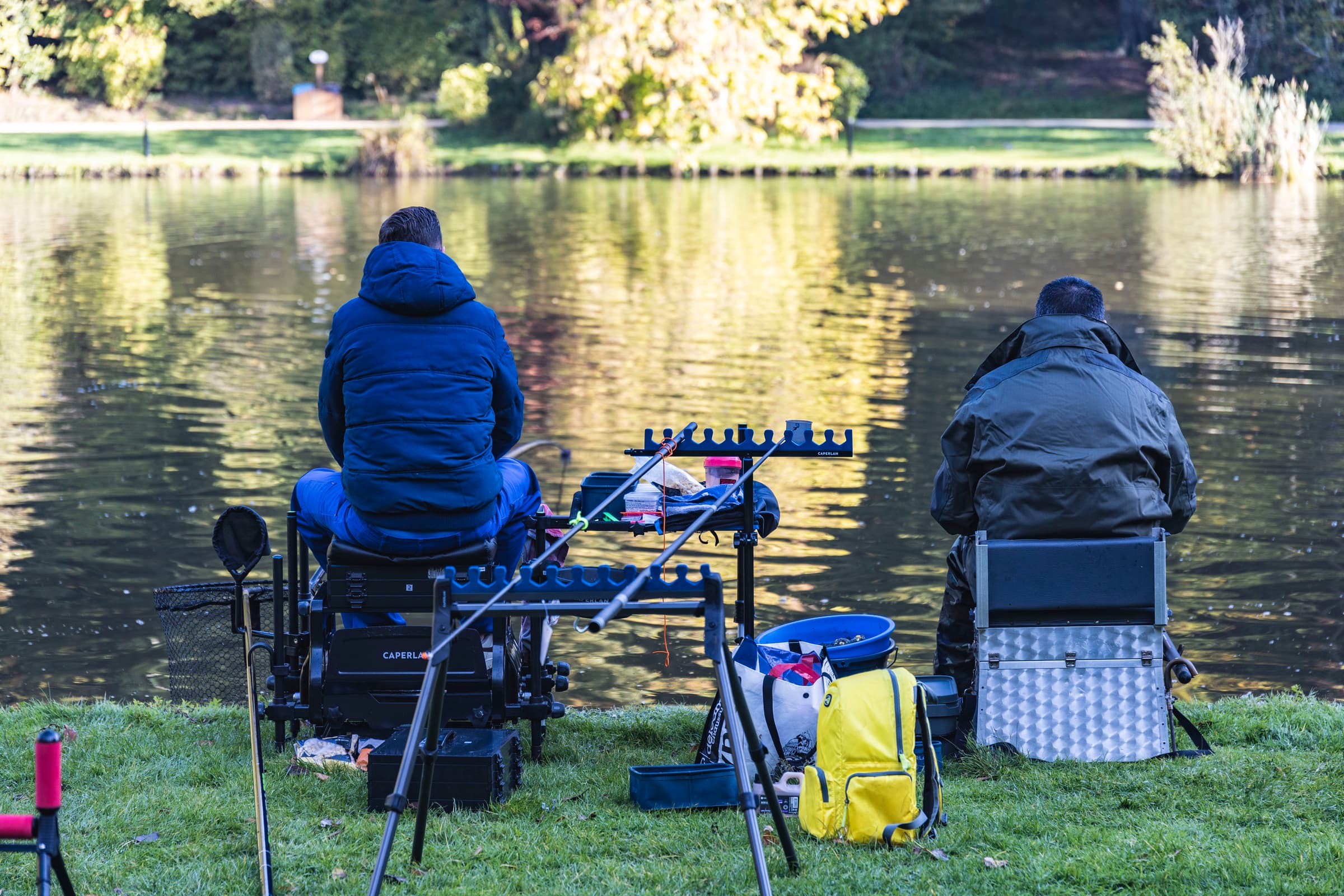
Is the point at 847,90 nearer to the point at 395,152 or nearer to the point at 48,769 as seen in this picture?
the point at 395,152

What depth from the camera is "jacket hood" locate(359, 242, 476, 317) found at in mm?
4711

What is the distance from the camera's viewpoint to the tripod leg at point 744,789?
11.8ft

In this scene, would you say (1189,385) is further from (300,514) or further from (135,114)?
(135,114)

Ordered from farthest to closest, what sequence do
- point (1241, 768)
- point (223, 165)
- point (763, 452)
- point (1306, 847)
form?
1. point (223, 165)
2. point (763, 452)
3. point (1241, 768)
4. point (1306, 847)

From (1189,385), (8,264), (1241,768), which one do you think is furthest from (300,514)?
(8,264)

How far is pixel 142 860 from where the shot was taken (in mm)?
4105

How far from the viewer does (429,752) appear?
388 centimetres

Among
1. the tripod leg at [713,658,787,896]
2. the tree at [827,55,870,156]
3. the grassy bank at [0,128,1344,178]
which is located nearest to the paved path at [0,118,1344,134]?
the tree at [827,55,870,156]

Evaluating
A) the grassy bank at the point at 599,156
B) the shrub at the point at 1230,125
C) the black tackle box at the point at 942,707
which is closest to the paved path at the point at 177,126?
the grassy bank at the point at 599,156

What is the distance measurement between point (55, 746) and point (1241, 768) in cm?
339

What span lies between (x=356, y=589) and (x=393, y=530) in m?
0.23

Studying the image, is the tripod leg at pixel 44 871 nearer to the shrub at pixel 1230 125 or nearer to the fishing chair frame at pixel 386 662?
the fishing chair frame at pixel 386 662

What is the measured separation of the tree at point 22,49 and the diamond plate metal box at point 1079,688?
46514 mm

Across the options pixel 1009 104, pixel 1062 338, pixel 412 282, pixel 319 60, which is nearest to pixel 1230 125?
pixel 1009 104
